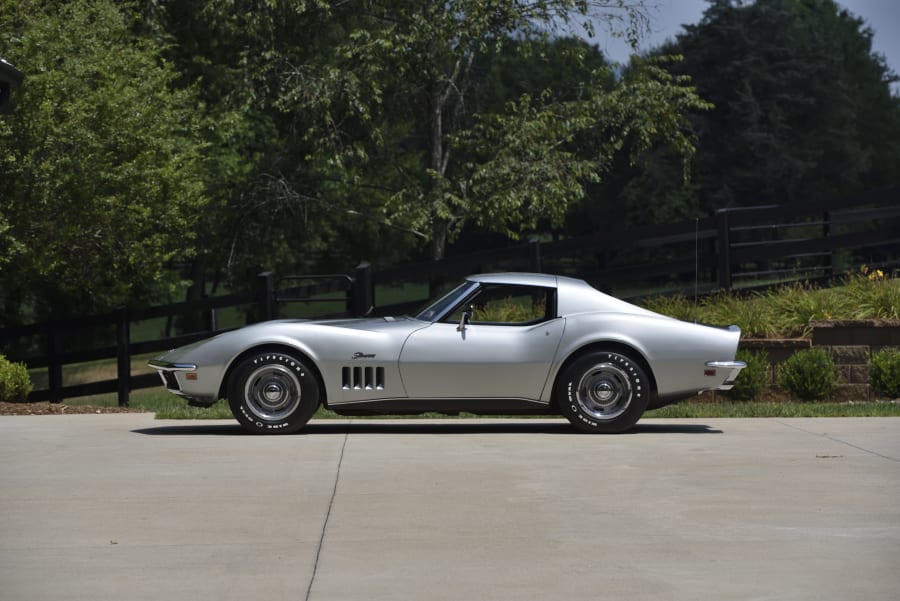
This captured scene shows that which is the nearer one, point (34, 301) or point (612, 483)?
point (612, 483)

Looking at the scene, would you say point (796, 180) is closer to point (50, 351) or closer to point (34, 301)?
point (34, 301)

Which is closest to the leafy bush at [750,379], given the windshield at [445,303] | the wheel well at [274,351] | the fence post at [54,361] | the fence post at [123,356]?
the windshield at [445,303]

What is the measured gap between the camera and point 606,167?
2464 centimetres

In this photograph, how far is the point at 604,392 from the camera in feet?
37.5

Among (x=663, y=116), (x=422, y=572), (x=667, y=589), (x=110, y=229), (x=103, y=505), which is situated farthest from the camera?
(x=663, y=116)

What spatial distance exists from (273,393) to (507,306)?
542 centimetres

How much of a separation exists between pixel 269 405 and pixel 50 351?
8.88 meters

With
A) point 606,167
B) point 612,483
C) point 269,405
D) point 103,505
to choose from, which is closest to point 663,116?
point 606,167

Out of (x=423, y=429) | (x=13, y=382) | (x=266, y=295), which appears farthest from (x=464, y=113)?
(x=423, y=429)

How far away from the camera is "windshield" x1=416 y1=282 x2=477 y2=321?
11.6 meters

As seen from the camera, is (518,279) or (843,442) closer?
(843,442)

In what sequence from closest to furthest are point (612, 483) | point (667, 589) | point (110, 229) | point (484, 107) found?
point (667, 589)
point (612, 483)
point (110, 229)
point (484, 107)

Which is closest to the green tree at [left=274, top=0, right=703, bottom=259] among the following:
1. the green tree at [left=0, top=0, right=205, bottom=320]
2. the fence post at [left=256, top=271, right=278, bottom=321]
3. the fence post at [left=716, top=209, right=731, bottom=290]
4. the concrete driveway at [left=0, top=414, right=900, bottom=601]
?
the green tree at [left=0, top=0, right=205, bottom=320]

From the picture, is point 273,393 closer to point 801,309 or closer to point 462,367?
point 462,367
